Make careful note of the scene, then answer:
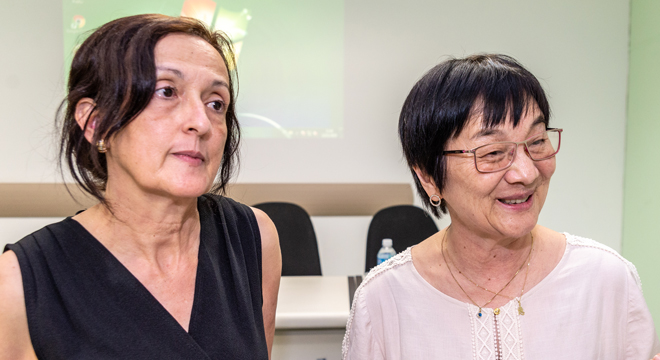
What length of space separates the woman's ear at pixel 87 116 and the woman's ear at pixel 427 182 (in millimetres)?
848

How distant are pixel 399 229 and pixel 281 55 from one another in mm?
1626

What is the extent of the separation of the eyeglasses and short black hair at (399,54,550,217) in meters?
0.05

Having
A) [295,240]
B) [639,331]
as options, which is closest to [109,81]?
[639,331]

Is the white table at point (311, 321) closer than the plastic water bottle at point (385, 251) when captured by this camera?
Yes

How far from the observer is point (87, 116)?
967 millimetres

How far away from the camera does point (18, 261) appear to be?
895 millimetres

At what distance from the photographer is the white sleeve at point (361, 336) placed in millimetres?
1247

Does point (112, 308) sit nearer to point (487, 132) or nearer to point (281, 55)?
point (487, 132)

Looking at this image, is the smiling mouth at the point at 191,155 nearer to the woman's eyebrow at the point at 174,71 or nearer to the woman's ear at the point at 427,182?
the woman's eyebrow at the point at 174,71

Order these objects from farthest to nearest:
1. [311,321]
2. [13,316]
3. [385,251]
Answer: [385,251] < [311,321] < [13,316]

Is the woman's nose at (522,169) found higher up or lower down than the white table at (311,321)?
higher up

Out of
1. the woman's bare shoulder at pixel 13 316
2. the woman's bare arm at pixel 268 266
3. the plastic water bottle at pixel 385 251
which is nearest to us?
the woman's bare shoulder at pixel 13 316

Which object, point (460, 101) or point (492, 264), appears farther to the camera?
point (492, 264)

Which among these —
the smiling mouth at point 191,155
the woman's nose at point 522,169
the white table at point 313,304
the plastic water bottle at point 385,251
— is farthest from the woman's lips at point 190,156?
the plastic water bottle at point 385,251
